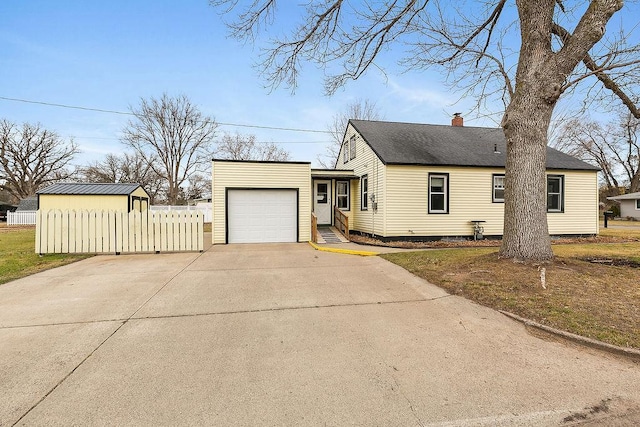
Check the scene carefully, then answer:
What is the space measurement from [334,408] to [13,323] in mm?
4225

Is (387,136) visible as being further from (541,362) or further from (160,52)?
(541,362)

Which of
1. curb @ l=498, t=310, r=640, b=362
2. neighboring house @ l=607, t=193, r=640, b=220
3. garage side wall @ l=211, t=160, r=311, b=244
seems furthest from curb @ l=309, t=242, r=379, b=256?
neighboring house @ l=607, t=193, r=640, b=220

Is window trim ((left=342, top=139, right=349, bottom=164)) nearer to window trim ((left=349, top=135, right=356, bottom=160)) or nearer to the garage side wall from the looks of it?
window trim ((left=349, top=135, right=356, bottom=160))

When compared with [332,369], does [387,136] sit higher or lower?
higher

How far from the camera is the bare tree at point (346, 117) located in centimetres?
2753

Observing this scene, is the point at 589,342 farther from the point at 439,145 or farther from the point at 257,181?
the point at 439,145

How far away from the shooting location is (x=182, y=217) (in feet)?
32.2

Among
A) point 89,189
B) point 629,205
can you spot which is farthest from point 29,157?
point 629,205

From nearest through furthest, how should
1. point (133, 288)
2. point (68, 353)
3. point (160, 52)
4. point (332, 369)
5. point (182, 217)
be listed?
point (332, 369)
point (68, 353)
point (133, 288)
point (182, 217)
point (160, 52)

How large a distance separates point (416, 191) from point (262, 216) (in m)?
6.35

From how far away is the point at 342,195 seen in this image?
603 inches

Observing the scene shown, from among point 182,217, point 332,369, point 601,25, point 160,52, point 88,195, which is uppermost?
point 160,52

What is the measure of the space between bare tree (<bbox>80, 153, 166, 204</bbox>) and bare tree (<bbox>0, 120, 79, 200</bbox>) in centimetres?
290

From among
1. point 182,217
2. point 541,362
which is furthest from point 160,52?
point 541,362
